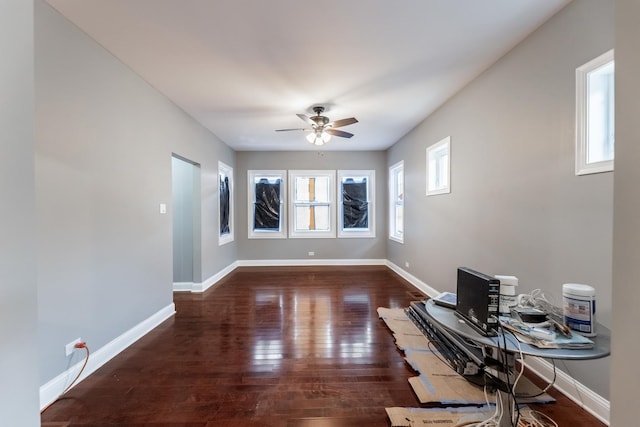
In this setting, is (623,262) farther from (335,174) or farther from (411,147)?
(335,174)

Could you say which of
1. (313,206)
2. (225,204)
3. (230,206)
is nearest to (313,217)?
(313,206)

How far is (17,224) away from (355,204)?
5790mm

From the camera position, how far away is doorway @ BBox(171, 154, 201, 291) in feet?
13.9

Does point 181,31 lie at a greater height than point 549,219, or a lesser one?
greater

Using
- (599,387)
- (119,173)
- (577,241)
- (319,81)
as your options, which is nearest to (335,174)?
(319,81)

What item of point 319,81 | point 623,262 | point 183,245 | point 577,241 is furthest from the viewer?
point 183,245

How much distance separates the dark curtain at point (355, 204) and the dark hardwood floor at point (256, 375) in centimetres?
286

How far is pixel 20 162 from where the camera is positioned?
841 mm

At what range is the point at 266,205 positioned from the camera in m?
6.25

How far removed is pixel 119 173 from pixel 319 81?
2.18 metres

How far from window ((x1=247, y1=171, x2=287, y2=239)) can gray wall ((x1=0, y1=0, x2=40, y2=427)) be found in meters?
5.33

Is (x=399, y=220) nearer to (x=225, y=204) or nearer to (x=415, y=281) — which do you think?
(x=415, y=281)

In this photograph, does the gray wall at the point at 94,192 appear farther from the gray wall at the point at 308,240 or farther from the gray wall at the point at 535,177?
the gray wall at the point at 535,177

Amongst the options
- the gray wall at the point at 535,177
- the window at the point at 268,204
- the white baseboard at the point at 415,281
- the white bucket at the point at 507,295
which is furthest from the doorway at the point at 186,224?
the white bucket at the point at 507,295
